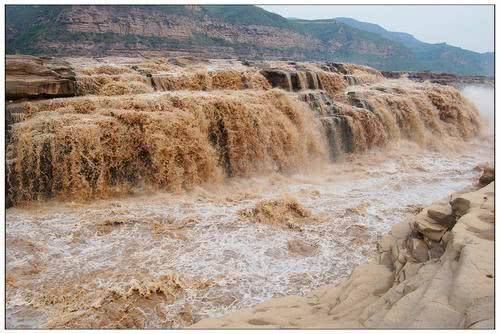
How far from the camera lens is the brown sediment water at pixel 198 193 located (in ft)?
16.2

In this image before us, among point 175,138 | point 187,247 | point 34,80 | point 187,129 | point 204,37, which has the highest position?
point 204,37

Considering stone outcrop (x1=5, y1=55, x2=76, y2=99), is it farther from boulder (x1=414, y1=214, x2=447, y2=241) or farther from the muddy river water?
boulder (x1=414, y1=214, x2=447, y2=241)

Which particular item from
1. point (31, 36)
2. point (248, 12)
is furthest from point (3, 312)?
point (248, 12)

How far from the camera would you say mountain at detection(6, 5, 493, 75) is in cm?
5078

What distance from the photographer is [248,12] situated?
74.6 m

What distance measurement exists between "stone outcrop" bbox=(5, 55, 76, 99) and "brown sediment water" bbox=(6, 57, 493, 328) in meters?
0.65

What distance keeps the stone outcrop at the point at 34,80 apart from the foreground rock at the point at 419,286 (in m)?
7.40

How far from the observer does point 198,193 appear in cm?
859

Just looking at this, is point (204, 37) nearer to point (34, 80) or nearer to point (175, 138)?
point (34, 80)

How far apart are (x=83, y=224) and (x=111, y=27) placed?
5525 cm

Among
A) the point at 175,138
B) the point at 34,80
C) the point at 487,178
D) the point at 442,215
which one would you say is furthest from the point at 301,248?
the point at 34,80

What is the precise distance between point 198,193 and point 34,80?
439cm

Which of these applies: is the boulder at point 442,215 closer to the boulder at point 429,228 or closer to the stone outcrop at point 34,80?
the boulder at point 429,228

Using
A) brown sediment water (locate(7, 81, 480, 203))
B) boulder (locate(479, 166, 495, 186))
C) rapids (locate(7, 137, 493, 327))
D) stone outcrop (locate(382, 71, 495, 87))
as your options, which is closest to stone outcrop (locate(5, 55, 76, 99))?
brown sediment water (locate(7, 81, 480, 203))
